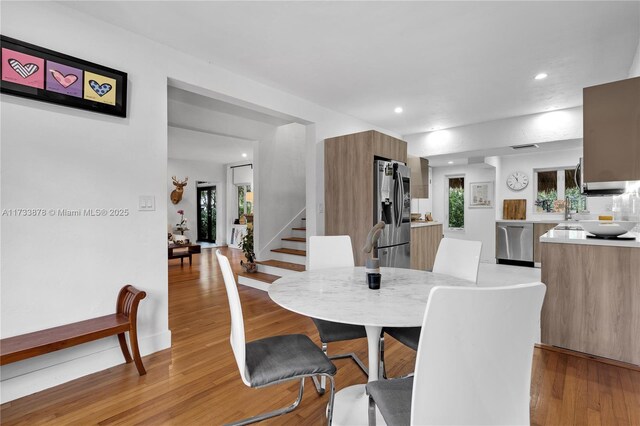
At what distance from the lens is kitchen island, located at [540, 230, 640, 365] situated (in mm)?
2236

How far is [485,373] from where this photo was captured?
2.92ft

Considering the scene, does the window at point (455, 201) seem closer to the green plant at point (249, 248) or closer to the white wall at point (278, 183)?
the white wall at point (278, 183)

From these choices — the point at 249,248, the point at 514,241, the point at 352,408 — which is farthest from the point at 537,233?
the point at 352,408

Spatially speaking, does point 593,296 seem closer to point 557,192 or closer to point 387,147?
point 387,147

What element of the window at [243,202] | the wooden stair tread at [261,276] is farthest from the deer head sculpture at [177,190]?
the wooden stair tread at [261,276]

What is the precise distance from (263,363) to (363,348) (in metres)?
1.38

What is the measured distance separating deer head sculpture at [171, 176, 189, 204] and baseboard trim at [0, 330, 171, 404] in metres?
7.12

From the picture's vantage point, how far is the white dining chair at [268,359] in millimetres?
1296

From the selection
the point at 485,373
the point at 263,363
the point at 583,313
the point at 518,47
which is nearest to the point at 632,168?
the point at 583,313

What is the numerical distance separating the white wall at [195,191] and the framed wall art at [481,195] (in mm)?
6826

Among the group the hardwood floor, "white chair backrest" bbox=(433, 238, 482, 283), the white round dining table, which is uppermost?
"white chair backrest" bbox=(433, 238, 482, 283)

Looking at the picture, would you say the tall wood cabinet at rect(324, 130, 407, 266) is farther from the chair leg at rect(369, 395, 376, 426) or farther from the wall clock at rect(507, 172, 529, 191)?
the wall clock at rect(507, 172, 529, 191)

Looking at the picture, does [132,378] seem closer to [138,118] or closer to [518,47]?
[138,118]

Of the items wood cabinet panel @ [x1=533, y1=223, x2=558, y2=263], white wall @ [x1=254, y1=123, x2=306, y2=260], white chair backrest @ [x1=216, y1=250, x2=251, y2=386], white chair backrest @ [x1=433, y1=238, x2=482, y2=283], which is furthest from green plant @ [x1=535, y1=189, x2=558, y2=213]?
white chair backrest @ [x1=216, y1=250, x2=251, y2=386]
